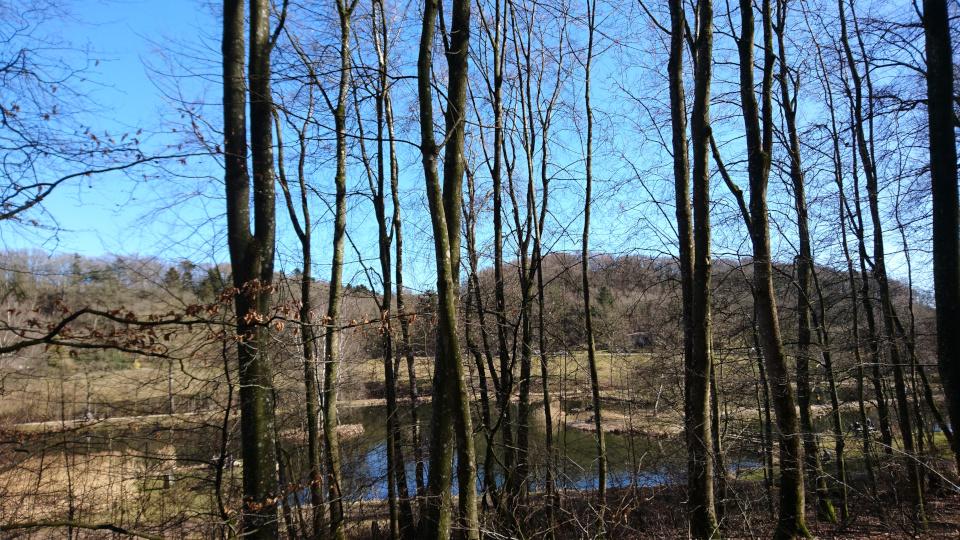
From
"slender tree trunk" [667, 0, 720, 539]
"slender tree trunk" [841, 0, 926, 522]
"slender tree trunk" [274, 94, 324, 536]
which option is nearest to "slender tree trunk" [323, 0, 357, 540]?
"slender tree trunk" [274, 94, 324, 536]

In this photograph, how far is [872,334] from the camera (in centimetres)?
1019

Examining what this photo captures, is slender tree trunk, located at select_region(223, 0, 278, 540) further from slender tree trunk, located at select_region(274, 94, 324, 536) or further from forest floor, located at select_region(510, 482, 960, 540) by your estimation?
forest floor, located at select_region(510, 482, 960, 540)

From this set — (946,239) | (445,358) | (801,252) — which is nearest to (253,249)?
(445,358)

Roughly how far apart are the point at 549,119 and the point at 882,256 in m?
7.32

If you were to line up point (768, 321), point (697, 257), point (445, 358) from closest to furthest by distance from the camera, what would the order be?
1. point (445, 358)
2. point (697, 257)
3. point (768, 321)

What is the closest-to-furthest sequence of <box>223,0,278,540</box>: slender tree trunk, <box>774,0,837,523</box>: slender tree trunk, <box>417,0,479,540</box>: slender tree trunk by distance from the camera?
<box>417,0,479,540</box>: slender tree trunk
<box>223,0,278,540</box>: slender tree trunk
<box>774,0,837,523</box>: slender tree trunk

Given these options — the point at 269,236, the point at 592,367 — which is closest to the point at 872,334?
the point at 592,367

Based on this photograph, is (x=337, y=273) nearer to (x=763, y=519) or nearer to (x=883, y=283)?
(x=763, y=519)

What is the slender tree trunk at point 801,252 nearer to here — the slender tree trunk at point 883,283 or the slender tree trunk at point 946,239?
the slender tree trunk at point 883,283

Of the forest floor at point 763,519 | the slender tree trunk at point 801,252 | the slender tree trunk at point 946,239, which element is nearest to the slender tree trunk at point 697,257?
the forest floor at point 763,519

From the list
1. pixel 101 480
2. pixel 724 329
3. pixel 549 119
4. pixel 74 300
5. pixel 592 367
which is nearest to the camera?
pixel 74 300

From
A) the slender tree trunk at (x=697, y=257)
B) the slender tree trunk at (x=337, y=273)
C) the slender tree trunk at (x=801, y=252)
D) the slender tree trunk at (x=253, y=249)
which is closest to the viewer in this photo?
the slender tree trunk at (x=253, y=249)

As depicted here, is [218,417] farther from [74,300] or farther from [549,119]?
[549,119]

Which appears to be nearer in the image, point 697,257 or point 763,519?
point 697,257
